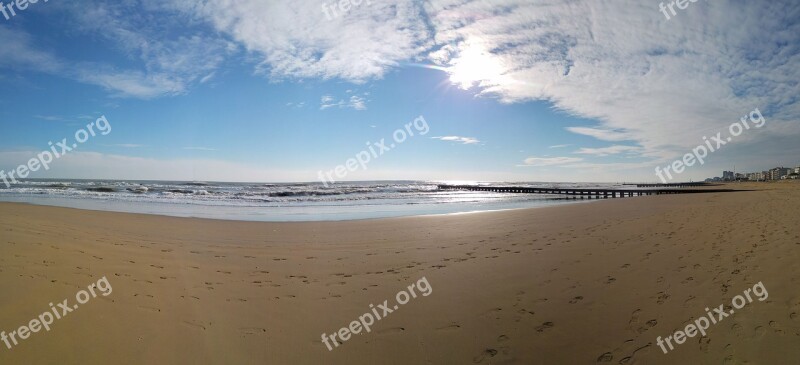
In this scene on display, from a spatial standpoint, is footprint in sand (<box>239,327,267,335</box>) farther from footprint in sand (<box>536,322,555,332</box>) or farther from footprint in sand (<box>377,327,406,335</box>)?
footprint in sand (<box>536,322,555,332</box>)

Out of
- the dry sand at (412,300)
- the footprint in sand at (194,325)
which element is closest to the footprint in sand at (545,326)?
the dry sand at (412,300)

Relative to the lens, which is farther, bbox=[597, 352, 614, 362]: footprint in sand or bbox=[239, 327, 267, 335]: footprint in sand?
bbox=[239, 327, 267, 335]: footprint in sand

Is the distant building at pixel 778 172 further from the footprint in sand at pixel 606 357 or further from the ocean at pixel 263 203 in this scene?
the footprint in sand at pixel 606 357

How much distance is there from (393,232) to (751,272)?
387 inches

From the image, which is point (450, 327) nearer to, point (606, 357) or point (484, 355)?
point (484, 355)

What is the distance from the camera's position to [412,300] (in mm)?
6250

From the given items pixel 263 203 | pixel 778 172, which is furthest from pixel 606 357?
pixel 778 172

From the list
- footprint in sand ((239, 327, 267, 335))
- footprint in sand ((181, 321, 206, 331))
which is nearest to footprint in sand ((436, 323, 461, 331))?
footprint in sand ((239, 327, 267, 335))

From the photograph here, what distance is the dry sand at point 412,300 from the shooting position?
14.7 ft

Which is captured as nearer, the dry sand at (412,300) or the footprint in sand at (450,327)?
the dry sand at (412,300)

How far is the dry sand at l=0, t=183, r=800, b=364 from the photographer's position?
4469 mm

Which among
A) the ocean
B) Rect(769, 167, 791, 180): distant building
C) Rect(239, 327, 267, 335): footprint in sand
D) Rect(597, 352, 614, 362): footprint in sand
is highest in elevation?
the ocean

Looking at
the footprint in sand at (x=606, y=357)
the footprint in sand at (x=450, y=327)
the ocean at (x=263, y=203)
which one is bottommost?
the footprint in sand at (x=606, y=357)

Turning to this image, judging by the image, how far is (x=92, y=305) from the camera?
5547 millimetres
